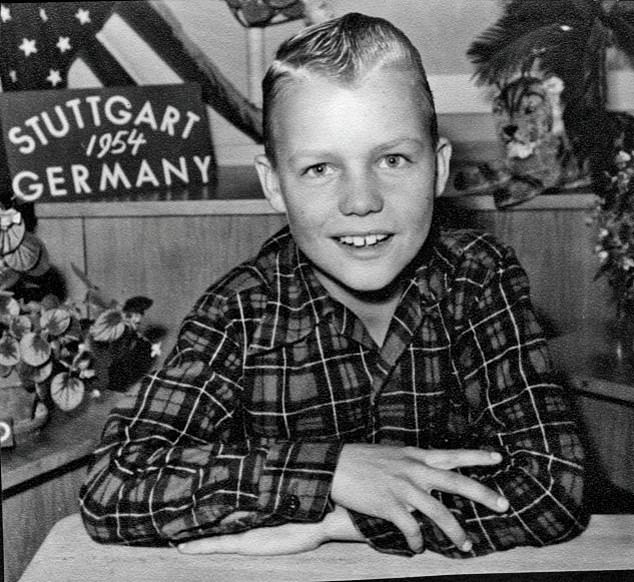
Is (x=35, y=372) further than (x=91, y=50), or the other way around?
(x=91, y=50)

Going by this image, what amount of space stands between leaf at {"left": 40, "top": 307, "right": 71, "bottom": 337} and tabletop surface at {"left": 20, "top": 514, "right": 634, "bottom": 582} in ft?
1.47

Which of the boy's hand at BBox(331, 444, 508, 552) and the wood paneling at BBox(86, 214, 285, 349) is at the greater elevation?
the wood paneling at BBox(86, 214, 285, 349)

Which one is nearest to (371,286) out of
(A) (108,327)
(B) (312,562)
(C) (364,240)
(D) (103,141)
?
(C) (364,240)

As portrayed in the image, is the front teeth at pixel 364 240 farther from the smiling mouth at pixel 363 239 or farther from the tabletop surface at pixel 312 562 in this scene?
the tabletop surface at pixel 312 562

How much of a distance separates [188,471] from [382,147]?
0.34 m

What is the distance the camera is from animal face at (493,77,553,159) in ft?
4.20

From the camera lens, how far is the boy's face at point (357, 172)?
2.37 ft

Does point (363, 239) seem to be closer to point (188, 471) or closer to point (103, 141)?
point (188, 471)

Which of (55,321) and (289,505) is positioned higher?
(55,321)

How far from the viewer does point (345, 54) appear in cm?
73

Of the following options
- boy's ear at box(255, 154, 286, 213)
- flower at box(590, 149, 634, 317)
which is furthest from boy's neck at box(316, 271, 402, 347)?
flower at box(590, 149, 634, 317)

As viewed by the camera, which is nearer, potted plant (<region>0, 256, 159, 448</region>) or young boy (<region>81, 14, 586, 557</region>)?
young boy (<region>81, 14, 586, 557</region>)

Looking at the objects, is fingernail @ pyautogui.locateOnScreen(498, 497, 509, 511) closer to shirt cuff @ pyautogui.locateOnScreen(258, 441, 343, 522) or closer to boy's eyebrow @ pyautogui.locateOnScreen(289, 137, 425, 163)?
shirt cuff @ pyautogui.locateOnScreen(258, 441, 343, 522)

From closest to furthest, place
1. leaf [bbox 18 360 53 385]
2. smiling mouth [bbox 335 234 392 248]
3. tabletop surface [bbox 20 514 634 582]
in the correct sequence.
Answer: tabletop surface [bbox 20 514 634 582]
smiling mouth [bbox 335 234 392 248]
leaf [bbox 18 360 53 385]
